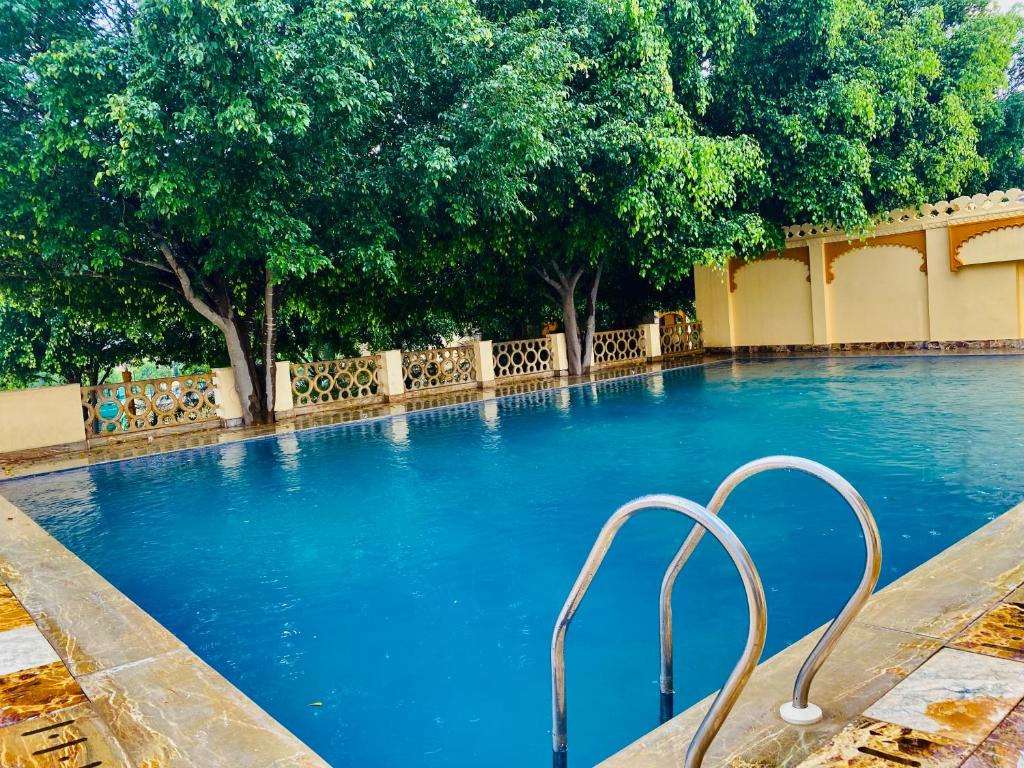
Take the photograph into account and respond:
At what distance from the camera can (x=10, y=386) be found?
21156 millimetres

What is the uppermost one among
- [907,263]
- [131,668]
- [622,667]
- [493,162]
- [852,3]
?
[852,3]

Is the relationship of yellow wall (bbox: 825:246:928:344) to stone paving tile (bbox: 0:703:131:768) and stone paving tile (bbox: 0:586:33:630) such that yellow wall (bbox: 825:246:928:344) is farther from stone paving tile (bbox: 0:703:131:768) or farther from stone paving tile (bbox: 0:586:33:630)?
stone paving tile (bbox: 0:703:131:768)

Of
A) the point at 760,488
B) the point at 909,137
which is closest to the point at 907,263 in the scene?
the point at 909,137

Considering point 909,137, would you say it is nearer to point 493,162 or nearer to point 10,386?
point 493,162

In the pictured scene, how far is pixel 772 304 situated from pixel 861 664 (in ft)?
64.3

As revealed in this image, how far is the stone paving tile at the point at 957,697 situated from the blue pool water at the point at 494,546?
40 centimetres

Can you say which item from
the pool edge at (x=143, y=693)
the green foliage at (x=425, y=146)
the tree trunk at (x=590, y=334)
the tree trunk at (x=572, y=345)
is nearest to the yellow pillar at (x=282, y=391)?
the green foliage at (x=425, y=146)

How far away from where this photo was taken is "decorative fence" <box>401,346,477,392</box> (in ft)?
56.6

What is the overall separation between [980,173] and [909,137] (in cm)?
368

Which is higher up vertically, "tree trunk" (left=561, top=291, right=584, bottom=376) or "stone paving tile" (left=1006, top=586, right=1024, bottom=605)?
"tree trunk" (left=561, top=291, right=584, bottom=376)

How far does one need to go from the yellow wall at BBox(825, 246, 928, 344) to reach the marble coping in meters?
16.4

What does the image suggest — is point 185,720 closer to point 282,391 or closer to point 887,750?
point 887,750

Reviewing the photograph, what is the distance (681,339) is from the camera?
76.0ft

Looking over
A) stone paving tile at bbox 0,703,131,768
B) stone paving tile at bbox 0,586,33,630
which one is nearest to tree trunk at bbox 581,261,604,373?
stone paving tile at bbox 0,586,33,630
